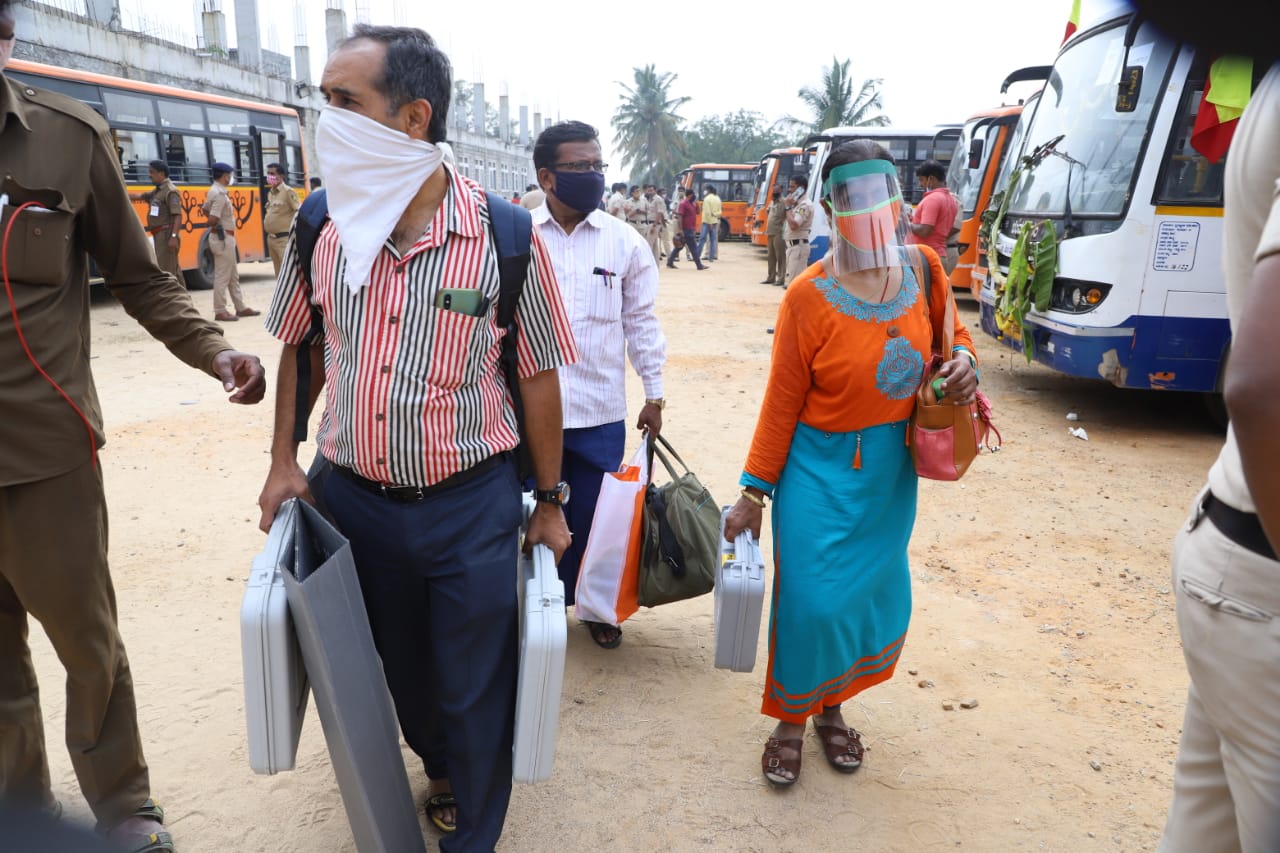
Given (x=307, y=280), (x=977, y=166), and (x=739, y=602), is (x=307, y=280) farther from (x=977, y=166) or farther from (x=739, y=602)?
(x=977, y=166)

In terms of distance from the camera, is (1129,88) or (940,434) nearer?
(940,434)

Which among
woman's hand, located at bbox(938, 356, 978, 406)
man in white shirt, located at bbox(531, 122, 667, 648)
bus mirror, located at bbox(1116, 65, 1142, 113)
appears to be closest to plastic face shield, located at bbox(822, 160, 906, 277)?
woman's hand, located at bbox(938, 356, 978, 406)

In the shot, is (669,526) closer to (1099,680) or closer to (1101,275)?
(1099,680)

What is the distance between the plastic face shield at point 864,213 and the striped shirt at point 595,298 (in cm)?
91

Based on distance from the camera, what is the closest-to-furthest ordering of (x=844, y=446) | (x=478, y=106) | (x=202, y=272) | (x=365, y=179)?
1. (x=365, y=179)
2. (x=844, y=446)
3. (x=202, y=272)
4. (x=478, y=106)

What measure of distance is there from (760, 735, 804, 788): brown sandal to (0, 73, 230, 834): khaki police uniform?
67.7 inches

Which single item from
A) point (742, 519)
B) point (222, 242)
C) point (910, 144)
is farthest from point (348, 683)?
point (910, 144)

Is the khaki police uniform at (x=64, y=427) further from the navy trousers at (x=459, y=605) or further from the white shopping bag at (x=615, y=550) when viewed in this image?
the white shopping bag at (x=615, y=550)

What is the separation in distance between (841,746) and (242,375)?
6.71 feet

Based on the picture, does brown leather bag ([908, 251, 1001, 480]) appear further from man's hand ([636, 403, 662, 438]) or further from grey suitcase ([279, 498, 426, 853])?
grey suitcase ([279, 498, 426, 853])

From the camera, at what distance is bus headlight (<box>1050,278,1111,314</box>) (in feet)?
21.2

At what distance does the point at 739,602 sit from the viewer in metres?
2.66

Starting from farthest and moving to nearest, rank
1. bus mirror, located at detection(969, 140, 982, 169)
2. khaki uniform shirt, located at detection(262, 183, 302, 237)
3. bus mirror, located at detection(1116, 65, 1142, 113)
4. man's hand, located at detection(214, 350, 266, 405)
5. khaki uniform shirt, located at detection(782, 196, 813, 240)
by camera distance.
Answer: khaki uniform shirt, located at detection(782, 196, 813, 240) → bus mirror, located at detection(969, 140, 982, 169) → khaki uniform shirt, located at detection(262, 183, 302, 237) → bus mirror, located at detection(1116, 65, 1142, 113) → man's hand, located at detection(214, 350, 266, 405)

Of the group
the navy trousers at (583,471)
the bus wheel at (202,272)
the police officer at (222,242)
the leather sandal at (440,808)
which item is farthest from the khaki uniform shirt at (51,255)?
the bus wheel at (202,272)
